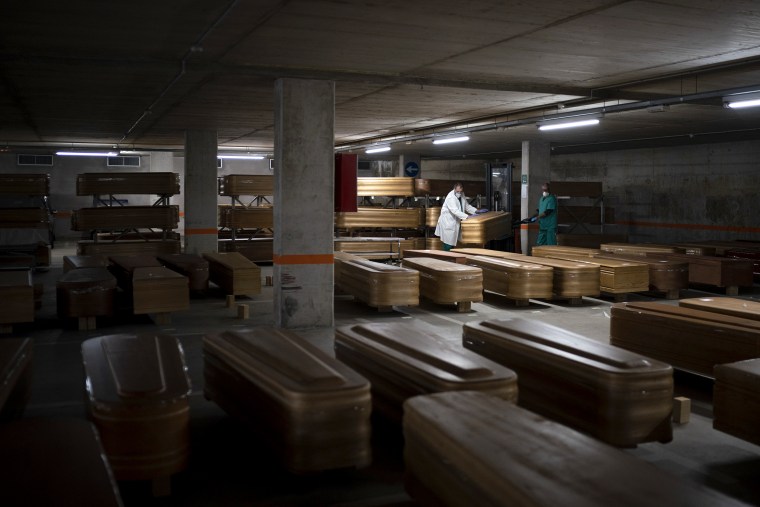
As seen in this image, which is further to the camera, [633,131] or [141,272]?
[633,131]

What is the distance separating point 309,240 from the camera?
10625mm

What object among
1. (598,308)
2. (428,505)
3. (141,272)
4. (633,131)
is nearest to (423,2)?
(428,505)

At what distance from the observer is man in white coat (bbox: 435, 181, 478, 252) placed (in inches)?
735

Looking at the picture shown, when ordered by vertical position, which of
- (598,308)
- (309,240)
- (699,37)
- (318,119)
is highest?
(699,37)

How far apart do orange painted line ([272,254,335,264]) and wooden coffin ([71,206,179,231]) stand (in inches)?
281

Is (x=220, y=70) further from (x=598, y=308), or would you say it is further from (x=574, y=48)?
(x=598, y=308)

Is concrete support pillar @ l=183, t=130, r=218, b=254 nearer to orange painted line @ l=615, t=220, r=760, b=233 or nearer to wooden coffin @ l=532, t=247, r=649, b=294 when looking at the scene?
wooden coffin @ l=532, t=247, r=649, b=294

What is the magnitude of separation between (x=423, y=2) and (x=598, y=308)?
7.94 metres

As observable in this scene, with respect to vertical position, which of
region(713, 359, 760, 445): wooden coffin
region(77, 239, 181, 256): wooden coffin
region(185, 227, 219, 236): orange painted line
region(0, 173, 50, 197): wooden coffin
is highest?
region(0, 173, 50, 197): wooden coffin

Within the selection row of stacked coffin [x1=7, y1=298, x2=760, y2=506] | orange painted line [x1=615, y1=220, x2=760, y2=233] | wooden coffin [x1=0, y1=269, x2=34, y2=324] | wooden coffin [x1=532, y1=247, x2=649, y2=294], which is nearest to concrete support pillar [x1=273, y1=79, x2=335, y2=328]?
wooden coffin [x1=0, y1=269, x2=34, y2=324]

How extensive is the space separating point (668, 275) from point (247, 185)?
1114 cm

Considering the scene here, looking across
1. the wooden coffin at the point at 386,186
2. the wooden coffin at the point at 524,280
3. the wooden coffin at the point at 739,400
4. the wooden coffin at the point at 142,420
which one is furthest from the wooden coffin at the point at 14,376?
the wooden coffin at the point at 386,186

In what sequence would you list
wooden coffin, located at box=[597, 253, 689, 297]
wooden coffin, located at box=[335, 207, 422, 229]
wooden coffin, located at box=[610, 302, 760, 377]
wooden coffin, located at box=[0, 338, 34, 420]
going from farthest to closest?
wooden coffin, located at box=[335, 207, 422, 229] → wooden coffin, located at box=[597, 253, 689, 297] → wooden coffin, located at box=[610, 302, 760, 377] → wooden coffin, located at box=[0, 338, 34, 420]

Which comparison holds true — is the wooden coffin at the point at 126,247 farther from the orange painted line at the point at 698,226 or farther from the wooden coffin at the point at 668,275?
the orange painted line at the point at 698,226
